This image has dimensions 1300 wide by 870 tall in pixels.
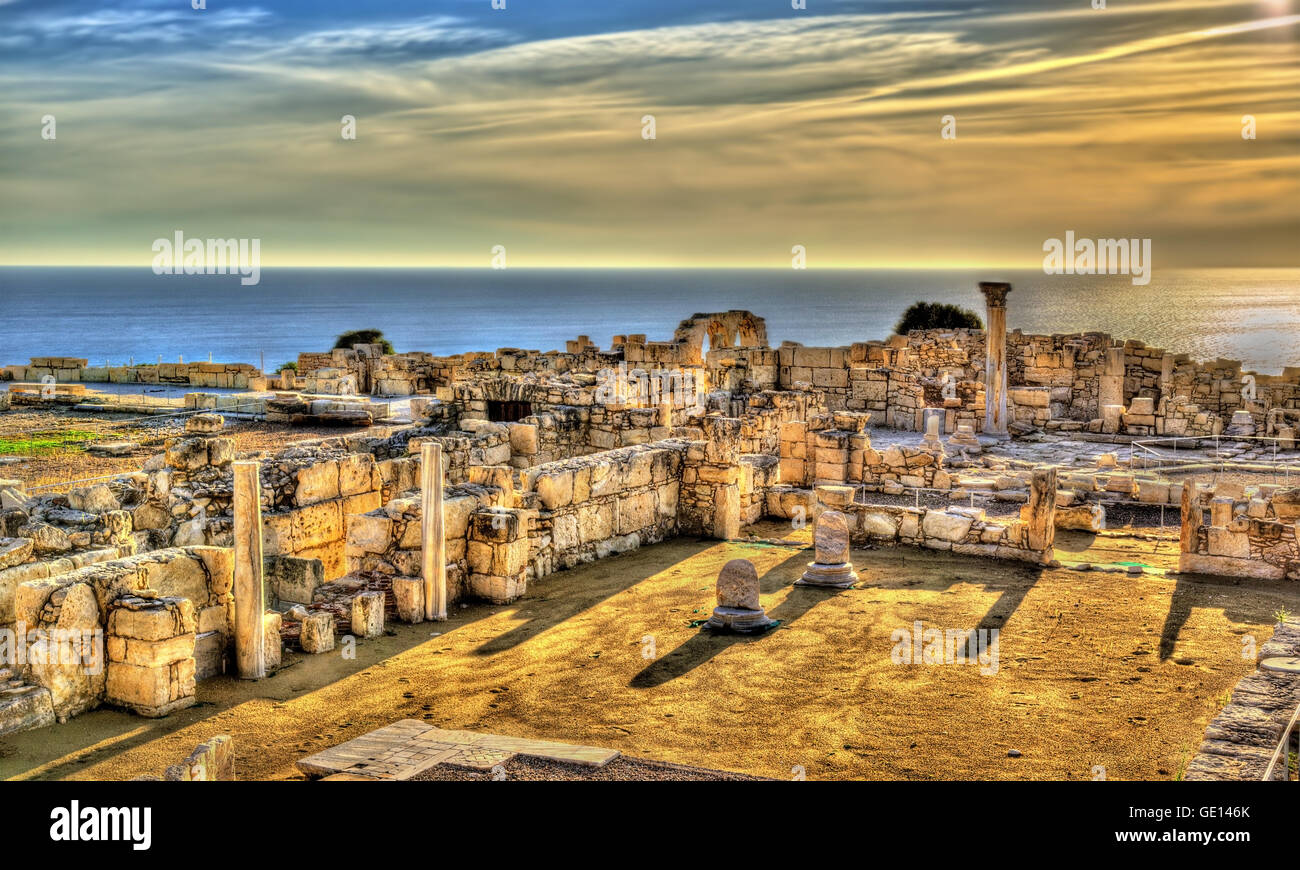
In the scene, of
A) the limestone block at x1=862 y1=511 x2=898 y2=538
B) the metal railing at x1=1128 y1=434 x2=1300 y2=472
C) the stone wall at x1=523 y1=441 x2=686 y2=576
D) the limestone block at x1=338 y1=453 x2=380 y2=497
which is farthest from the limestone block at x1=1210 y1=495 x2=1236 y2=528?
the limestone block at x1=338 y1=453 x2=380 y2=497

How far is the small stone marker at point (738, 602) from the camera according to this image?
10680 mm

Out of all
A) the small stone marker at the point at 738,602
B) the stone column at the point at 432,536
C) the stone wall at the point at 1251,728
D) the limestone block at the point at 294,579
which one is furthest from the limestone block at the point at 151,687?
the stone wall at the point at 1251,728

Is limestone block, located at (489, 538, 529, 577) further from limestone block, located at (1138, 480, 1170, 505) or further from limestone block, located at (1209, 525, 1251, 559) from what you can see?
limestone block, located at (1138, 480, 1170, 505)

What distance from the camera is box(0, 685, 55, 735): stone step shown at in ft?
26.2

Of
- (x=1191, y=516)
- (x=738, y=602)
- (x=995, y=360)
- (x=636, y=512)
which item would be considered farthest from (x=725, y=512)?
(x=995, y=360)

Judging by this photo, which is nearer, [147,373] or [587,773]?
[587,773]

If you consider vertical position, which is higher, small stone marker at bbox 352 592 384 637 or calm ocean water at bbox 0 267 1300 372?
calm ocean water at bbox 0 267 1300 372

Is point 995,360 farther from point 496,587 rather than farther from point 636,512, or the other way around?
point 496,587

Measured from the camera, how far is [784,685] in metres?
9.27

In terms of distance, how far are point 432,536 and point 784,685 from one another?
12.1ft

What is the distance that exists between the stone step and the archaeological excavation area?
24 millimetres

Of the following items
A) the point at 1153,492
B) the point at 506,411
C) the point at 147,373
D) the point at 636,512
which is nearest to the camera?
the point at 636,512

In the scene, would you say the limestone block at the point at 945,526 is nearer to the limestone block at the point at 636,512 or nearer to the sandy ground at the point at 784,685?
the sandy ground at the point at 784,685
